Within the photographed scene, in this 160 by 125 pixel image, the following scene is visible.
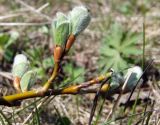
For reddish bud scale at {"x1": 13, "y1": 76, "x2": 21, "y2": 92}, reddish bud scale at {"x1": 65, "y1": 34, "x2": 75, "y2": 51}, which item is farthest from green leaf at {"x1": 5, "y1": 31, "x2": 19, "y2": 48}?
reddish bud scale at {"x1": 65, "y1": 34, "x2": 75, "y2": 51}

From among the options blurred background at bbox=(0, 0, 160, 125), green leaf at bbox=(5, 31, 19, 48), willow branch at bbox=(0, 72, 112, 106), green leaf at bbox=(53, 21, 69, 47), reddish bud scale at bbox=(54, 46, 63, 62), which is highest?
green leaf at bbox=(53, 21, 69, 47)

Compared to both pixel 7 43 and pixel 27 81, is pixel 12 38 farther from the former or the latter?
pixel 27 81

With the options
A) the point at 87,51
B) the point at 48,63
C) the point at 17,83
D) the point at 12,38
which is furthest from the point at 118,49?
the point at 17,83

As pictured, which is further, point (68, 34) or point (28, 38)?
point (28, 38)

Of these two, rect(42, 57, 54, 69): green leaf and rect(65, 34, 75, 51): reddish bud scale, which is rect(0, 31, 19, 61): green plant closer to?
rect(42, 57, 54, 69): green leaf

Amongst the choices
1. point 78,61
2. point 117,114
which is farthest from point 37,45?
point 117,114

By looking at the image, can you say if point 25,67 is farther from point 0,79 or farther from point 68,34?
point 0,79

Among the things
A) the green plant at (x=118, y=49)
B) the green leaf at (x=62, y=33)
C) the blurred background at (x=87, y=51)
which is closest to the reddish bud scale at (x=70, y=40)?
the green leaf at (x=62, y=33)
